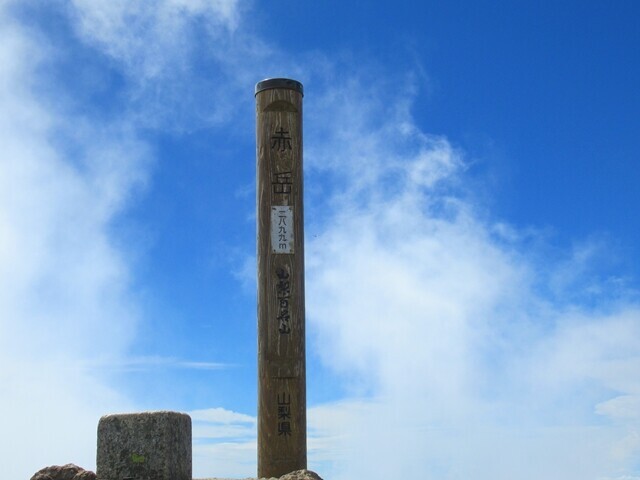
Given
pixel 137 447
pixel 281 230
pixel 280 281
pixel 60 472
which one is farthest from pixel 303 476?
pixel 281 230

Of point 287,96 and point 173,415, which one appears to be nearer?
point 173,415

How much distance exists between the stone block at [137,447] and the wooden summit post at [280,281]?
1854mm

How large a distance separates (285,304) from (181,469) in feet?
7.93

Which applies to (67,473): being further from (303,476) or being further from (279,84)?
(279,84)

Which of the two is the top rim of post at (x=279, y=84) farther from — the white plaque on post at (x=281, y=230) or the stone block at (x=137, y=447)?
the stone block at (x=137, y=447)

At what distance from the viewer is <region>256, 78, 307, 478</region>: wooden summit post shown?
9.67 meters


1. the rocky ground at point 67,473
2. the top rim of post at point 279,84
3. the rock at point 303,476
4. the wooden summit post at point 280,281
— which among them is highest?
the top rim of post at point 279,84

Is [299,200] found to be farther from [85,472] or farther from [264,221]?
[85,472]

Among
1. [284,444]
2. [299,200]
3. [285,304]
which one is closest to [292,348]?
[285,304]

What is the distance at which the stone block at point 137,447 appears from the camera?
314 inches

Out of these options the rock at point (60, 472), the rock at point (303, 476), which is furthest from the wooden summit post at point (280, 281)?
the rock at point (60, 472)

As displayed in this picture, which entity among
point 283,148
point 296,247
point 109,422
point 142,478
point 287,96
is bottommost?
point 142,478

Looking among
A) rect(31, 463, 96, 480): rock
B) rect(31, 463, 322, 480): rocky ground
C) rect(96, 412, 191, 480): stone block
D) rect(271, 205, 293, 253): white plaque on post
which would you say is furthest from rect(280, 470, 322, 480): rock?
rect(271, 205, 293, 253): white plaque on post

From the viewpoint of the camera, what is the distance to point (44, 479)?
340 inches
